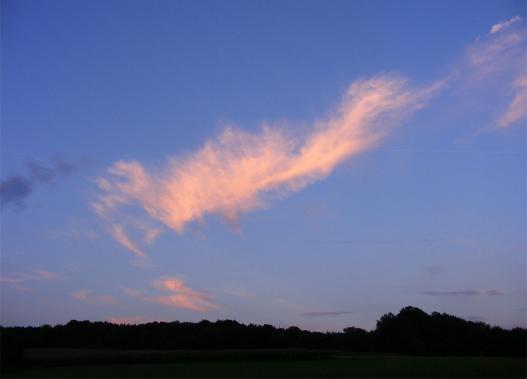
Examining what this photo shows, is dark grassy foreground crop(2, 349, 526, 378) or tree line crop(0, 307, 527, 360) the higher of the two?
tree line crop(0, 307, 527, 360)

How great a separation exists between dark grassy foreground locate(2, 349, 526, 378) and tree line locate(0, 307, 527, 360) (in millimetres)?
24941

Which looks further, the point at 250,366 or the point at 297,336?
the point at 297,336

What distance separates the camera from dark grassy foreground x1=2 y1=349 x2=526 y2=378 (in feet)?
142

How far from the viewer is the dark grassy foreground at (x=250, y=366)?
43.4 meters

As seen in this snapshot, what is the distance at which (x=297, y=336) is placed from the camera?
354 ft

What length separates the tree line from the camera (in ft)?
312

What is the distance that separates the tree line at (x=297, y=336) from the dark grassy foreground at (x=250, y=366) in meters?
24.9

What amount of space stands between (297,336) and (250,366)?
55397 mm

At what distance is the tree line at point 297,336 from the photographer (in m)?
95.1

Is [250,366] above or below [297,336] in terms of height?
below

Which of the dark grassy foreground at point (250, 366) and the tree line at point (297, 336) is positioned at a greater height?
the tree line at point (297, 336)

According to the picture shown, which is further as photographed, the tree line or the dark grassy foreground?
the tree line

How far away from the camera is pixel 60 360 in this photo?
6288cm

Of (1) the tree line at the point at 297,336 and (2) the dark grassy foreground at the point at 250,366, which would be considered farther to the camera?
(1) the tree line at the point at 297,336
